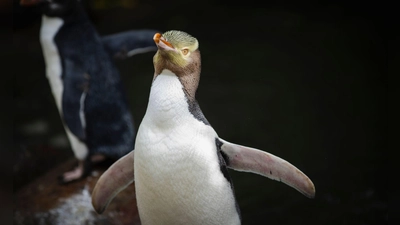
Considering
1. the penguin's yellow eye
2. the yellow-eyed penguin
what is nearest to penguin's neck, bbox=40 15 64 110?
the yellow-eyed penguin

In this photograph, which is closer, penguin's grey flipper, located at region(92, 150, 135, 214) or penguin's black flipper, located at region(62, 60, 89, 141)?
penguin's grey flipper, located at region(92, 150, 135, 214)

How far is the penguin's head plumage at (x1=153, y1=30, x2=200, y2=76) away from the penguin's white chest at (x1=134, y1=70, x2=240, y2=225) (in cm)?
3

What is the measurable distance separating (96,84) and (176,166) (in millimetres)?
899

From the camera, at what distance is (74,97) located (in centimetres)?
204

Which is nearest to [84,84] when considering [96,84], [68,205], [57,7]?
[96,84]

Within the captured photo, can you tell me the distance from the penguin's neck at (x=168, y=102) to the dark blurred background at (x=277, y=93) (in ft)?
1.16

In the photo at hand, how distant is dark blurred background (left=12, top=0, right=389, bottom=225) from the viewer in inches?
74.9

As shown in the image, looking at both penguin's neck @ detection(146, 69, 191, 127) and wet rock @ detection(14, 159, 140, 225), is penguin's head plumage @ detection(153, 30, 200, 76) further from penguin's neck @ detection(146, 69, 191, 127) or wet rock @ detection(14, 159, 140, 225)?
wet rock @ detection(14, 159, 140, 225)

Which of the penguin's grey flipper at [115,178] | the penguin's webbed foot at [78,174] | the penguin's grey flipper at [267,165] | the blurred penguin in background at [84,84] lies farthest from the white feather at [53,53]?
the penguin's grey flipper at [267,165]

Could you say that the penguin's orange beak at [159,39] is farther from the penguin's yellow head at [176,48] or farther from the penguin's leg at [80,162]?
the penguin's leg at [80,162]

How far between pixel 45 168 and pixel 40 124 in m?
0.34

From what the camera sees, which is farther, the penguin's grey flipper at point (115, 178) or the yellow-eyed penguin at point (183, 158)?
the penguin's grey flipper at point (115, 178)

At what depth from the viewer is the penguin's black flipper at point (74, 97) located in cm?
204

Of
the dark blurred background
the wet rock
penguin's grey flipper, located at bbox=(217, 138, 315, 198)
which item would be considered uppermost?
penguin's grey flipper, located at bbox=(217, 138, 315, 198)
